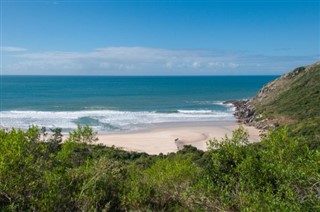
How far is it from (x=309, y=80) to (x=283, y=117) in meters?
17.6

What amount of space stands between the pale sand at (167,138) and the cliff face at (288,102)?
5361 mm

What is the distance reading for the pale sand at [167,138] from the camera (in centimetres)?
3672

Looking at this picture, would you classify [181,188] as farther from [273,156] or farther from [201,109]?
[201,109]

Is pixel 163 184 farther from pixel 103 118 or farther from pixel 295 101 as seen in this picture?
pixel 295 101

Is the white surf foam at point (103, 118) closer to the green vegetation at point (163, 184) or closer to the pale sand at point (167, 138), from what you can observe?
the pale sand at point (167, 138)

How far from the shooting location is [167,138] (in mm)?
41375

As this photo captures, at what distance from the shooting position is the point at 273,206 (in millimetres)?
6473

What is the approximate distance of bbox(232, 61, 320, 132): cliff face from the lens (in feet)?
160

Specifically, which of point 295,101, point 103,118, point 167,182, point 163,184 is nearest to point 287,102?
point 295,101

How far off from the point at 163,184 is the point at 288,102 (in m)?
A: 51.4

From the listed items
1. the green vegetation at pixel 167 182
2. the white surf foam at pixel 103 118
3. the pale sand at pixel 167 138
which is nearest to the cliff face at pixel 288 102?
the pale sand at pixel 167 138

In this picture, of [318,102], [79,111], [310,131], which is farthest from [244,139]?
[79,111]

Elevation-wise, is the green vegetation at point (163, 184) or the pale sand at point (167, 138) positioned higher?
the green vegetation at point (163, 184)

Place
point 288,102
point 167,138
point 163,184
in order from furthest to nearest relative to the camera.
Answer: point 288,102
point 167,138
point 163,184
